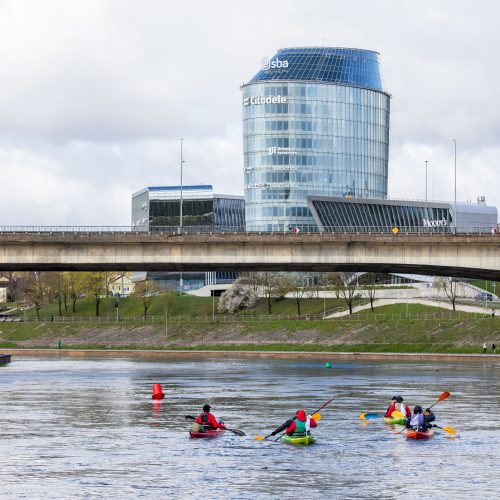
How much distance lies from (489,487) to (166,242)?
6886 centimetres

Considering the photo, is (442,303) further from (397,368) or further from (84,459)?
(84,459)

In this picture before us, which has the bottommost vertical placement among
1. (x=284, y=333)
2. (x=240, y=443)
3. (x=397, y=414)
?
(x=240, y=443)

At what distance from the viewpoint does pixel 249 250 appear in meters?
112

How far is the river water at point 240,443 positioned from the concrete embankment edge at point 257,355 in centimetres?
2542

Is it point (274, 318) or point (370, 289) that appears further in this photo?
point (274, 318)

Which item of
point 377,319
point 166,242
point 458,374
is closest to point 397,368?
point 458,374

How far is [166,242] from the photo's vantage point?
4405 inches

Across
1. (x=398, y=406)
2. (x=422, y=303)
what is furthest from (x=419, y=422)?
(x=422, y=303)

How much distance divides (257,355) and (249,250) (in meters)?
40.7

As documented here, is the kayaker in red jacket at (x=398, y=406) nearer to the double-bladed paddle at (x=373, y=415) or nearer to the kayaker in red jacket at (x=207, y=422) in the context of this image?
the double-bladed paddle at (x=373, y=415)

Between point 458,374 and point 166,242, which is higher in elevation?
point 166,242

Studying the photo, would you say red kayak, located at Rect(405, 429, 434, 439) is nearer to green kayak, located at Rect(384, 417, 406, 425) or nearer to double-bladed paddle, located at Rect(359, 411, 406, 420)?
green kayak, located at Rect(384, 417, 406, 425)

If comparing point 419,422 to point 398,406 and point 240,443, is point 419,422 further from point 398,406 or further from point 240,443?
point 240,443

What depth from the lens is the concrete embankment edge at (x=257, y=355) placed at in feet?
427
